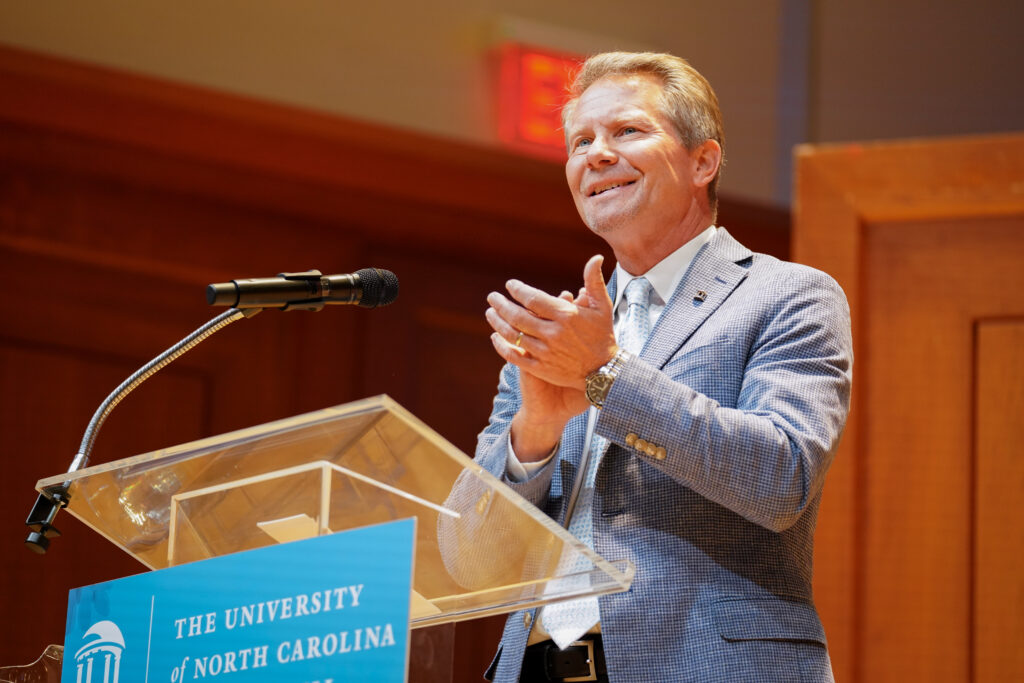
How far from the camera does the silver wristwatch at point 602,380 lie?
1604 millimetres

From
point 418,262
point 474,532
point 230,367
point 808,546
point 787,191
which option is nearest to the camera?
point 474,532

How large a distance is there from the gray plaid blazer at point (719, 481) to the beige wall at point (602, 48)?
7.10 ft

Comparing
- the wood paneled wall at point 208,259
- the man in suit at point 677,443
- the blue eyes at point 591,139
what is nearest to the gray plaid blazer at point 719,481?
the man in suit at point 677,443

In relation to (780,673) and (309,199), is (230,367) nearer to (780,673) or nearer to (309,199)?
(309,199)

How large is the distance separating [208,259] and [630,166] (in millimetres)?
2065

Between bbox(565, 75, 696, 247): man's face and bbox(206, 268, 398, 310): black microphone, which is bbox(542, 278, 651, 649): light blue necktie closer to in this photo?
bbox(565, 75, 696, 247): man's face

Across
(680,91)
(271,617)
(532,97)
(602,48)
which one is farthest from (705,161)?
(602,48)

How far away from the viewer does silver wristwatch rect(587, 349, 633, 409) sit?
5.26 feet

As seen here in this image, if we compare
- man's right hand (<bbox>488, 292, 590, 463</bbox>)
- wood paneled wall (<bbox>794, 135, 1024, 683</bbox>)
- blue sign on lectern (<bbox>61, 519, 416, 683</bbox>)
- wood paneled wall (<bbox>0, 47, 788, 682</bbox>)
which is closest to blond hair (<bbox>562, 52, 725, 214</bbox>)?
man's right hand (<bbox>488, 292, 590, 463</bbox>)

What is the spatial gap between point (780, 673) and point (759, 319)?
1.48 ft

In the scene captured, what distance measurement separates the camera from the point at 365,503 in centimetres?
143

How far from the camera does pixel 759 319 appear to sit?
178 cm

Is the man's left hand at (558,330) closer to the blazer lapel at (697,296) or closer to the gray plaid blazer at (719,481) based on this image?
the gray plaid blazer at (719,481)

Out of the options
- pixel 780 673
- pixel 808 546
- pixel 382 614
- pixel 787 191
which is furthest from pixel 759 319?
pixel 787 191
